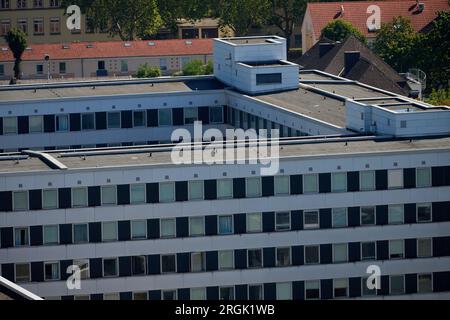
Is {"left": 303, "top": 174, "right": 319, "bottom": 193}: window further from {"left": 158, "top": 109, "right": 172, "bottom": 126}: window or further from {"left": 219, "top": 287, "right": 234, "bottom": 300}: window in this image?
{"left": 158, "top": 109, "right": 172, "bottom": 126}: window

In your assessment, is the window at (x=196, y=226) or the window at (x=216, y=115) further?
the window at (x=216, y=115)

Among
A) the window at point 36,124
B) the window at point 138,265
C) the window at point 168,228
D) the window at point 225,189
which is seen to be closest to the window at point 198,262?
the window at point 168,228

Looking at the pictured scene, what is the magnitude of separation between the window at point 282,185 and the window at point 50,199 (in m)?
11.7

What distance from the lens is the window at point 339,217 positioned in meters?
91.2

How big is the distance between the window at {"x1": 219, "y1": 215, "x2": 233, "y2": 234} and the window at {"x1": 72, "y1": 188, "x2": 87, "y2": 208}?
24.0 feet

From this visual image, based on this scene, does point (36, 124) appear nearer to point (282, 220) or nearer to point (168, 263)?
point (168, 263)

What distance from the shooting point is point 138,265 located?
293ft

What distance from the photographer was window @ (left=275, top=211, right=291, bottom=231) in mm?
90500

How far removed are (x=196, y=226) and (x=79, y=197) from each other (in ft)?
21.1

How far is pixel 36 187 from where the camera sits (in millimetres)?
87875

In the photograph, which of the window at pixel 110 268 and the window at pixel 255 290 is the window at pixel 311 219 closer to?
the window at pixel 255 290
